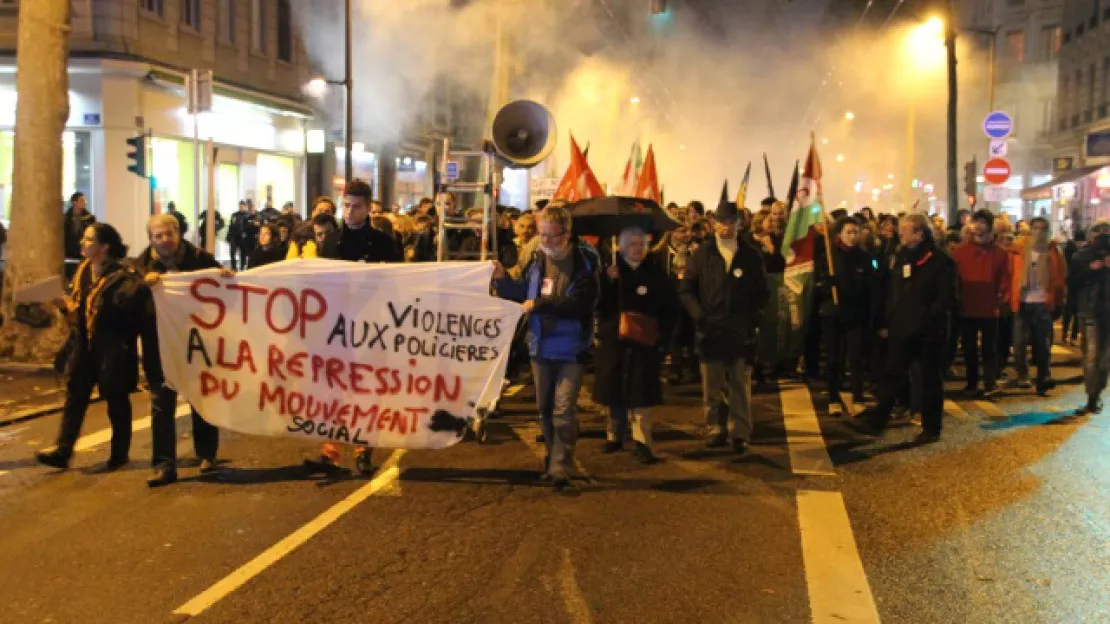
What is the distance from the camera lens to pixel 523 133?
870 centimetres

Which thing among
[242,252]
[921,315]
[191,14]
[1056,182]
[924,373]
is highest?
[191,14]

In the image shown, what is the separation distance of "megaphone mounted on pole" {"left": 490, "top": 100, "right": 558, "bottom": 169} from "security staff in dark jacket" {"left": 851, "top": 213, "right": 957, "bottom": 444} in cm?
306

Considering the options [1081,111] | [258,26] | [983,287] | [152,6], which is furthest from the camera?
[1081,111]

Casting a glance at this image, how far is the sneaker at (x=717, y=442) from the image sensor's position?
291 inches

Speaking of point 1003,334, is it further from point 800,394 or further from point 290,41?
point 290,41

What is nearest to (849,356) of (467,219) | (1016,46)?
(467,219)

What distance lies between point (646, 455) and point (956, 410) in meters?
3.74

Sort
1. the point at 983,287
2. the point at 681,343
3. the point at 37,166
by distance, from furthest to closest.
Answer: the point at 681,343 → the point at 37,166 → the point at 983,287

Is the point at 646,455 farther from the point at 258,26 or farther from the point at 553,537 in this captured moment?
the point at 258,26

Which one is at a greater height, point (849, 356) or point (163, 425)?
point (849, 356)

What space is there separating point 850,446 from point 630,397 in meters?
1.96

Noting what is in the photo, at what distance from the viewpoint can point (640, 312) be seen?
674 cm

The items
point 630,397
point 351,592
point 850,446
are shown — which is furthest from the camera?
point 850,446

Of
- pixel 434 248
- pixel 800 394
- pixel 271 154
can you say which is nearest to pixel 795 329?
pixel 800 394
